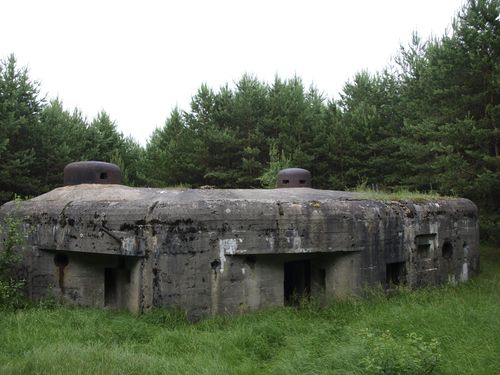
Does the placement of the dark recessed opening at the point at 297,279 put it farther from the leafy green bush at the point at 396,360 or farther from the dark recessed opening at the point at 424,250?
the leafy green bush at the point at 396,360

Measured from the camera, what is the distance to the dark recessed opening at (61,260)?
22.1 feet

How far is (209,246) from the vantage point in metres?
6.00

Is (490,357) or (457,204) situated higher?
(457,204)

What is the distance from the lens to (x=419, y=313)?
568cm

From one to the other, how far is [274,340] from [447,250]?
479 centimetres

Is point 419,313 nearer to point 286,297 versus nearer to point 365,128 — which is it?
point 286,297

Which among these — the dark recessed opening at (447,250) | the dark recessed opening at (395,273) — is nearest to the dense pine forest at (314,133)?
the dark recessed opening at (447,250)

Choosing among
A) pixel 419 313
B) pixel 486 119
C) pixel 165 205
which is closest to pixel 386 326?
pixel 419 313

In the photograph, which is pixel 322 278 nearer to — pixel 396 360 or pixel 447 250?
pixel 447 250

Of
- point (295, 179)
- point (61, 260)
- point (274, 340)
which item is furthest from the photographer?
point (295, 179)

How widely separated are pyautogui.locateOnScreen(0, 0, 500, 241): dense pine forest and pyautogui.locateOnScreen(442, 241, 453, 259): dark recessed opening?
2.52 m

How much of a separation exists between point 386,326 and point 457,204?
4358mm

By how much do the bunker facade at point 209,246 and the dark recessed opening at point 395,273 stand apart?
2 cm

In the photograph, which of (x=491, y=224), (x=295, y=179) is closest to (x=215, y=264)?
(x=295, y=179)
